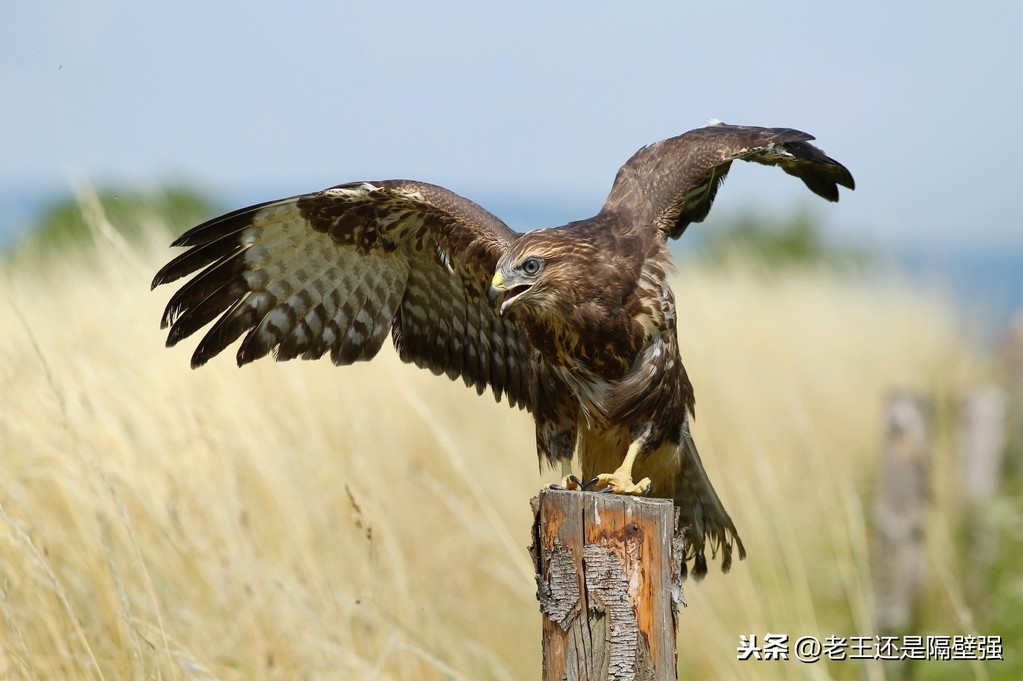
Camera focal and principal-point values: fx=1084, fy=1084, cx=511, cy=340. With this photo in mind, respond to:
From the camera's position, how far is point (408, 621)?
3.89 metres

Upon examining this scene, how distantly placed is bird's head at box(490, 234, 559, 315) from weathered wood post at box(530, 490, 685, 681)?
2.47ft

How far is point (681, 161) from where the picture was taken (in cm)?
331

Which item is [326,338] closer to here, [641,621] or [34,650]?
[34,650]

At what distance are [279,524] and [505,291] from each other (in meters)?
1.79

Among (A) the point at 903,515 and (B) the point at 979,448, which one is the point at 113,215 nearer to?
(B) the point at 979,448

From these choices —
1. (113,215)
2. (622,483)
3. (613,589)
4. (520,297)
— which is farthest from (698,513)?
(113,215)

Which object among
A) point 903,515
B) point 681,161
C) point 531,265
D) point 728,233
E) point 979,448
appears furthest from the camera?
Result: point 728,233

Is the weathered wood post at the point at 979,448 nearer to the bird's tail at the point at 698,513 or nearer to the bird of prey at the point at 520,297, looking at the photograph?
the bird of prey at the point at 520,297

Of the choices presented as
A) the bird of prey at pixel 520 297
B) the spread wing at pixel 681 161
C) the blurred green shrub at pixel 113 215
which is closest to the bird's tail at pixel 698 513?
the bird of prey at pixel 520 297

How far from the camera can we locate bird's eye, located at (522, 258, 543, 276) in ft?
9.77

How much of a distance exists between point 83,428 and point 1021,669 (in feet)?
15.1

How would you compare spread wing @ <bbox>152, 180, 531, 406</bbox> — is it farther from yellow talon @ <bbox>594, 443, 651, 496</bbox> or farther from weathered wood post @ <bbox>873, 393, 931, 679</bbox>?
weathered wood post @ <bbox>873, 393, 931, 679</bbox>

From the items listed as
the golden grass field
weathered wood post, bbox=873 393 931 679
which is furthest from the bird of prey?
weathered wood post, bbox=873 393 931 679

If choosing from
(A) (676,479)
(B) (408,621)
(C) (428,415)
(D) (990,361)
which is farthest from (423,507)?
(D) (990,361)
